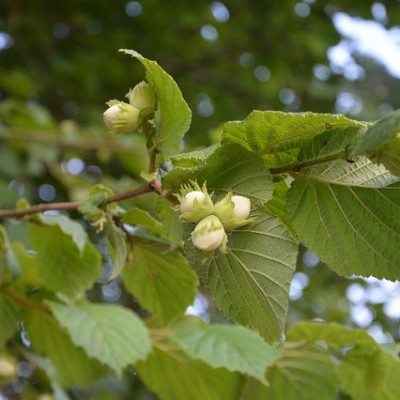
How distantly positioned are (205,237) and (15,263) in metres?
0.79

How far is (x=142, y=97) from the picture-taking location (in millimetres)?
945

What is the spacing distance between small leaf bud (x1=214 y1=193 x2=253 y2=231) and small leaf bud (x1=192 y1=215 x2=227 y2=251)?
0.01 m

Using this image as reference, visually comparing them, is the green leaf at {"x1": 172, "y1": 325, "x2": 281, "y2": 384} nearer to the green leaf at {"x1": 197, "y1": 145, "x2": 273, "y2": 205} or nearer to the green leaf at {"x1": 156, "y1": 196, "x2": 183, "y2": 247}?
the green leaf at {"x1": 156, "y1": 196, "x2": 183, "y2": 247}

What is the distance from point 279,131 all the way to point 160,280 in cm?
45

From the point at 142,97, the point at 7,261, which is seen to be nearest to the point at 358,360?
the point at 7,261

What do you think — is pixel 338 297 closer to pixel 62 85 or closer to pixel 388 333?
pixel 388 333

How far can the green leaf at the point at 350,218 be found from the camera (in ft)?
2.89

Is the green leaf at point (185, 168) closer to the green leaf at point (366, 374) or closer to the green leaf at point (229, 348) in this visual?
the green leaf at point (229, 348)

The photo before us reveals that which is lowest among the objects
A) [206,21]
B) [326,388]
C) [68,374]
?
[206,21]

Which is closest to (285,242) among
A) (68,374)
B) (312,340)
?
(312,340)

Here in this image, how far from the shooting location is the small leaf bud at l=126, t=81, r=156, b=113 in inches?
37.1

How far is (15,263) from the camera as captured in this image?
151 centimetres

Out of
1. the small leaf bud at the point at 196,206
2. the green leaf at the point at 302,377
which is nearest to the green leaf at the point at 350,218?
the small leaf bud at the point at 196,206

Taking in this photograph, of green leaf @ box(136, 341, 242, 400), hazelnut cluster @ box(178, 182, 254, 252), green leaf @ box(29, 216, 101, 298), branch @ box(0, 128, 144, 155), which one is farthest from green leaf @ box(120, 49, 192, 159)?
branch @ box(0, 128, 144, 155)
